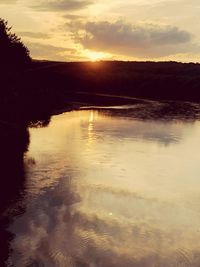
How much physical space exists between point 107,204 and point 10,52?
142 feet

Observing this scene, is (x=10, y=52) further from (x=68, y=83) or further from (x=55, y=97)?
(x=68, y=83)

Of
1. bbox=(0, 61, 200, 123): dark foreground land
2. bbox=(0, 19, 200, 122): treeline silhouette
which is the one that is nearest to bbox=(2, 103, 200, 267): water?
bbox=(0, 19, 200, 122): treeline silhouette

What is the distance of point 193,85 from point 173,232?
122736 mm

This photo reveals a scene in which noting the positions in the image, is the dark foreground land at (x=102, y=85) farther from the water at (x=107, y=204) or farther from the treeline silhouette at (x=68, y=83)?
the water at (x=107, y=204)

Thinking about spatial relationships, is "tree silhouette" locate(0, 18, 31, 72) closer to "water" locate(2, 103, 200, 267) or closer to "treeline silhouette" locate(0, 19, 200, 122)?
"treeline silhouette" locate(0, 19, 200, 122)

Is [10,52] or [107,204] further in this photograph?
[10,52]

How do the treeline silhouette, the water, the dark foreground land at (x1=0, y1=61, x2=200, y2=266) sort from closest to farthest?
1. the water
2. the dark foreground land at (x1=0, y1=61, x2=200, y2=266)
3. the treeline silhouette

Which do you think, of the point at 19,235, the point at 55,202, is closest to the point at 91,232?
the point at 19,235

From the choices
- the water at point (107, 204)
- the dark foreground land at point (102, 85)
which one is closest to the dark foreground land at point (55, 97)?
the dark foreground land at point (102, 85)

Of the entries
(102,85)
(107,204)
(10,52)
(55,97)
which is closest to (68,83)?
(102,85)

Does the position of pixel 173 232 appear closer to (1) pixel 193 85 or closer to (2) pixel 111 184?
(2) pixel 111 184

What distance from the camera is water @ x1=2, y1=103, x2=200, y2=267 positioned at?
18.0m

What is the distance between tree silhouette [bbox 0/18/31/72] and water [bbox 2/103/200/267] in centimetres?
1844

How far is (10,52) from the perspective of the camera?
6281 cm
